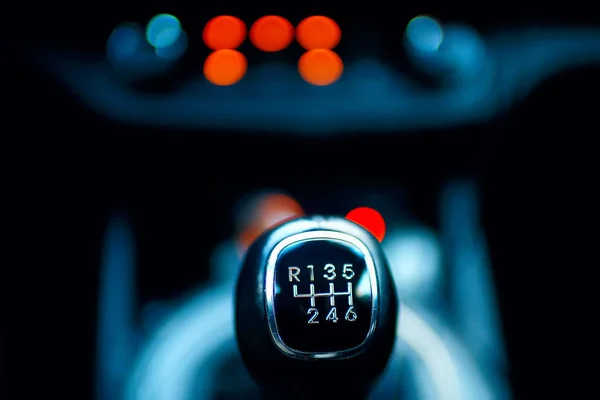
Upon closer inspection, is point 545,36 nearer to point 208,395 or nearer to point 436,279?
point 436,279

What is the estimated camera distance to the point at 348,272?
54 centimetres

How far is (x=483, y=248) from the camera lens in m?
1.20

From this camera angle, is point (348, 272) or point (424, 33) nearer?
point (348, 272)

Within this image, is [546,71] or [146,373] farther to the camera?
[546,71]

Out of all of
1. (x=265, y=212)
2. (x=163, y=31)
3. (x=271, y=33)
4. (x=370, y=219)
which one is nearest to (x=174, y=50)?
(x=163, y=31)

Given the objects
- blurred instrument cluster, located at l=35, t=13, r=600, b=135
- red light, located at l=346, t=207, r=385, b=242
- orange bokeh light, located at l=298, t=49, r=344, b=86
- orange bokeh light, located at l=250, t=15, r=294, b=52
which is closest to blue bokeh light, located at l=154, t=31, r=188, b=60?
blurred instrument cluster, located at l=35, t=13, r=600, b=135

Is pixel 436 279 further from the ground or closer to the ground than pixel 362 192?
closer to the ground

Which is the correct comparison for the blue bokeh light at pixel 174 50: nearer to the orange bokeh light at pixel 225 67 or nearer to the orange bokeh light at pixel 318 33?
the orange bokeh light at pixel 225 67

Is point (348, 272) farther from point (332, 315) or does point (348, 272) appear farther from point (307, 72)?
point (307, 72)

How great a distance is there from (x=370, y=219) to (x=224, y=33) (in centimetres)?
57

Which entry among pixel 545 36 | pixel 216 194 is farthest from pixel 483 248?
pixel 216 194

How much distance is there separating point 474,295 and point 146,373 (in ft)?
2.22

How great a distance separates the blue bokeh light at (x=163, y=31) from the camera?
92 cm

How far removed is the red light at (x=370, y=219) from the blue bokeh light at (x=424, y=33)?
42cm
